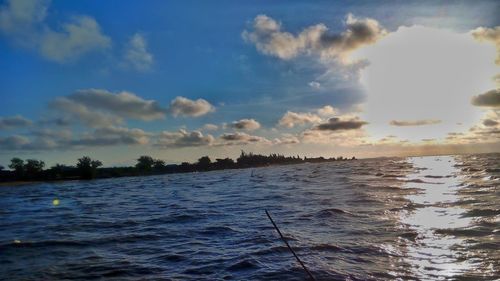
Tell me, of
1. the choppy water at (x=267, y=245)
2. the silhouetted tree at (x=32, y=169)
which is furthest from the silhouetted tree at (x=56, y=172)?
the choppy water at (x=267, y=245)

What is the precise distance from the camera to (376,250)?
1277 centimetres

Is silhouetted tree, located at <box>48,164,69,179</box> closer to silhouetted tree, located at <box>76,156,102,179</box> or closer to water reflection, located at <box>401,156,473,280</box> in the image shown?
silhouetted tree, located at <box>76,156,102,179</box>

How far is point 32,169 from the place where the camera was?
149375mm

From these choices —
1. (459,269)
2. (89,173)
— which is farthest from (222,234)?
(89,173)

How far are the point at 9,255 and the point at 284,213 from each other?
575 inches

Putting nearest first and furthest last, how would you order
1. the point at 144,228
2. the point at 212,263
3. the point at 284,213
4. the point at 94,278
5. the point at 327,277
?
the point at 327,277 < the point at 94,278 < the point at 212,263 < the point at 144,228 < the point at 284,213

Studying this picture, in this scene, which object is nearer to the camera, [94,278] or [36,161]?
[94,278]

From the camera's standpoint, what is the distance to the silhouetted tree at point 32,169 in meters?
149

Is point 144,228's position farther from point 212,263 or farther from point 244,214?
point 212,263

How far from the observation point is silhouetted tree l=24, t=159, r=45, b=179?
14900cm

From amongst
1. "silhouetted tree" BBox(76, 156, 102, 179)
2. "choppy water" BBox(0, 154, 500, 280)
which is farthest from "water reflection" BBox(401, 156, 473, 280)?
"silhouetted tree" BBox(76, 156, 102, 179)

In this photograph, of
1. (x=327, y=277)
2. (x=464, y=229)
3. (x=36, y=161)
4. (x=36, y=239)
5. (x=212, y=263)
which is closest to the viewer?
(x=327, y=277)

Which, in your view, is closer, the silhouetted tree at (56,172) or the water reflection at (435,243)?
the water reflection at (435,243)

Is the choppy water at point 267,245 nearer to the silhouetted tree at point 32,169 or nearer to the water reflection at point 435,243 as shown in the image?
the water reflection at point 435,243
